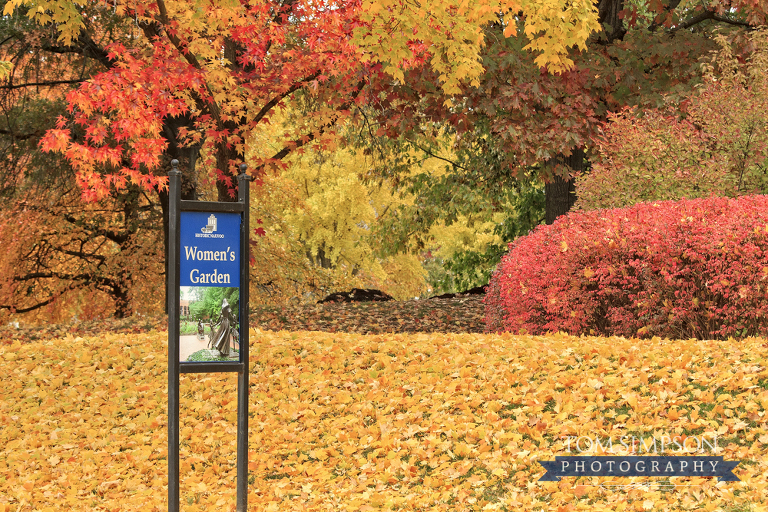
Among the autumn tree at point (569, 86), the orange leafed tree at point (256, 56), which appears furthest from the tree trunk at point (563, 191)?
the orange leafed tree at point (256, 56)

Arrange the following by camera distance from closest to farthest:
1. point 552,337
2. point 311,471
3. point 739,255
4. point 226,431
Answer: point 311,471 → point 226,431 → point 739,255 → point 552,337

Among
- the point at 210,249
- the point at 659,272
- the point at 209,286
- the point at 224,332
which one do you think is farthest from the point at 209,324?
the point at 659,272

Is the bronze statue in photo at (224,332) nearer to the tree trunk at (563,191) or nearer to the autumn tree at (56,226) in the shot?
the tree trunk at (563,191)

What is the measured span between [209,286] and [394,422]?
202 cm

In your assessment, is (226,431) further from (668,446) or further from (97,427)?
(668,446)

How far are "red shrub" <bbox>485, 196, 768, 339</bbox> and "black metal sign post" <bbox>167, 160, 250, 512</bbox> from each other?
4.11 m

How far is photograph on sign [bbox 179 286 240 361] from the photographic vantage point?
15.2ft

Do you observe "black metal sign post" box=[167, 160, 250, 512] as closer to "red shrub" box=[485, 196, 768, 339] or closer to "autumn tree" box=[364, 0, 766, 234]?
"red shrub" box=[485, 196, 768, 339]

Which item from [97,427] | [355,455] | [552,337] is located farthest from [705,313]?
[97,427]

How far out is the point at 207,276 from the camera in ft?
15.2

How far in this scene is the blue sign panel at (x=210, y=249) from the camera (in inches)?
181

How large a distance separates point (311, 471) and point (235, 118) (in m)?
7.04

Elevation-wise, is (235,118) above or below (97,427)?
above

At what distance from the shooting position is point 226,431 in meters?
6.41
